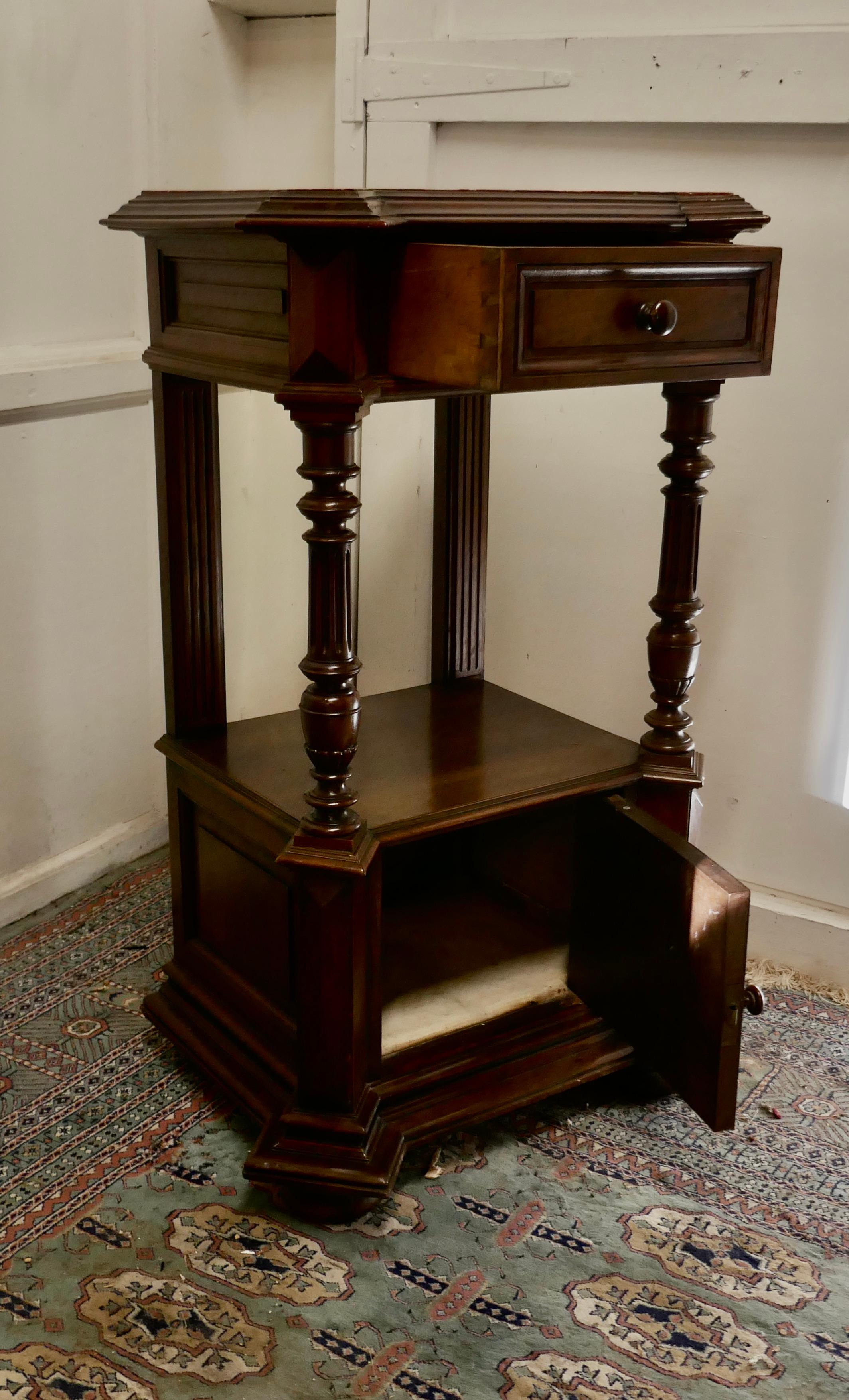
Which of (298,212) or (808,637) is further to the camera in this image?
(808,637)

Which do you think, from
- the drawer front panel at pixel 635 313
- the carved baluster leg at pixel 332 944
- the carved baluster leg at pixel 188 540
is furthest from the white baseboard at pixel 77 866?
the drawer front panel at pixel 635 313

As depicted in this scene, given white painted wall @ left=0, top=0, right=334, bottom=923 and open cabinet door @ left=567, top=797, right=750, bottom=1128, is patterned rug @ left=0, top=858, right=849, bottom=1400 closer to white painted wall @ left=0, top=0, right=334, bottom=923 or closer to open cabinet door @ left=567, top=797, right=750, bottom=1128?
open cabinet door @ left=567, top=797, right=750, bottom=1128

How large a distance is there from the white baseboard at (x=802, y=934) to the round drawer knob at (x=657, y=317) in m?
1.18

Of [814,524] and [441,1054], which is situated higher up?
[814,524]

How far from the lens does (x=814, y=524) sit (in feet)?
7.01

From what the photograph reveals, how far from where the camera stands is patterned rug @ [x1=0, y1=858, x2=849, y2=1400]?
4.66 ft

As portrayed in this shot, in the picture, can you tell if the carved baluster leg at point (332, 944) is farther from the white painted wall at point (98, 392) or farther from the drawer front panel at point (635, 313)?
the white painted wall at point (98, 392)

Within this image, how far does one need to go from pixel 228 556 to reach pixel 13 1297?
1.68 metres

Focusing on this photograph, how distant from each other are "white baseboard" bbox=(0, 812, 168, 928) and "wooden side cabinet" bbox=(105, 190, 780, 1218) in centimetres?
52

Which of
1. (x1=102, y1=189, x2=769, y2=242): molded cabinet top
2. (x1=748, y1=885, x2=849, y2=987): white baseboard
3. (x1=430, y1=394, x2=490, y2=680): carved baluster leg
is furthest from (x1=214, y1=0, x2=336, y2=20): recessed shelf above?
(x1=748, y1=885, x2=849, y2=987): white baseboard

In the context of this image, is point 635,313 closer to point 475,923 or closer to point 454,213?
point 454,213

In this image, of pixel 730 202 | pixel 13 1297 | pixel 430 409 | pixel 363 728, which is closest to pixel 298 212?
pixel 730 202

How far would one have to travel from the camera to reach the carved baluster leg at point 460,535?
2.13m

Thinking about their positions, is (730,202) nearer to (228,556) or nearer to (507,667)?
(507,667)
